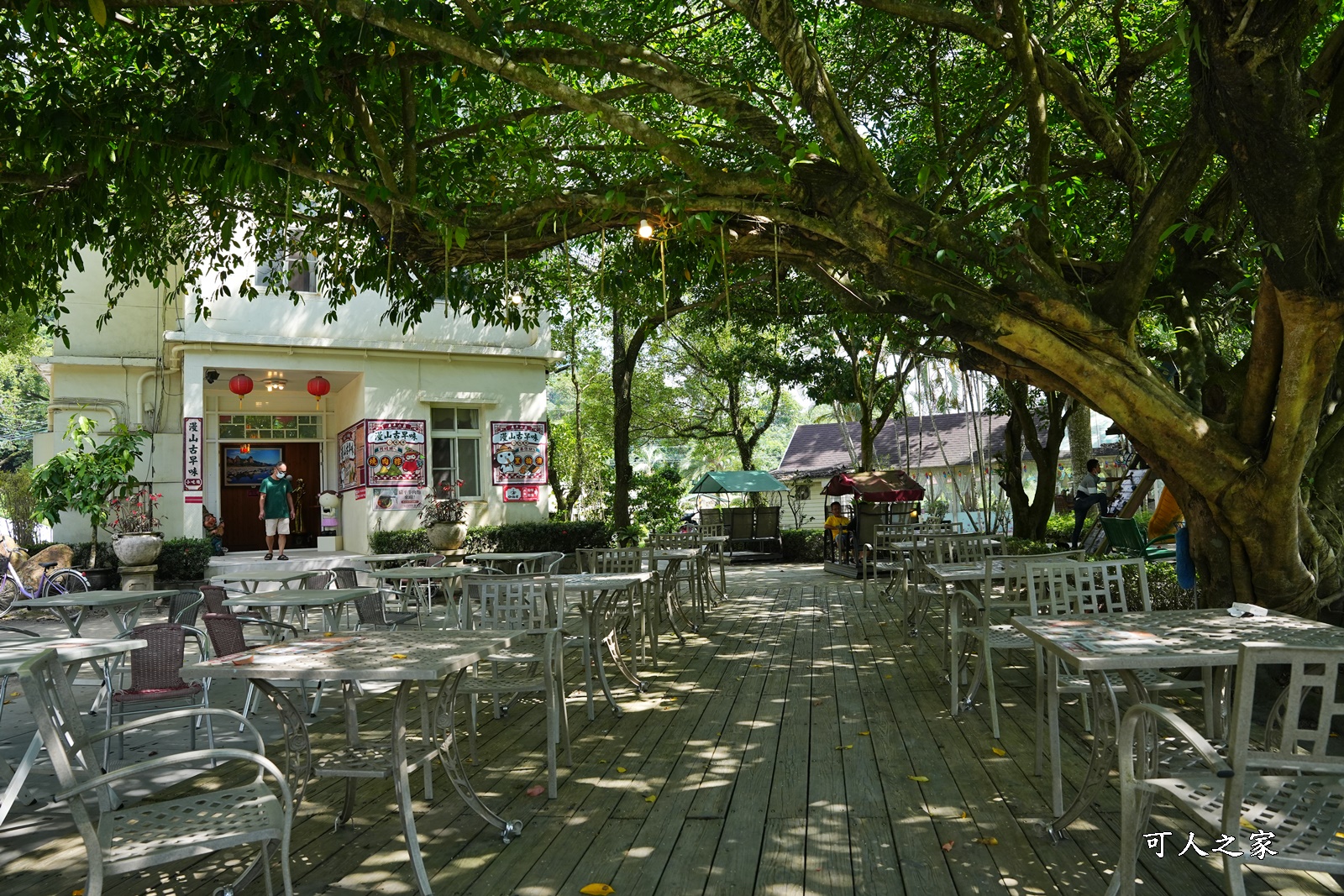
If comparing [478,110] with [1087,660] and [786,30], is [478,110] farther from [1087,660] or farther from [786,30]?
[1087,660]

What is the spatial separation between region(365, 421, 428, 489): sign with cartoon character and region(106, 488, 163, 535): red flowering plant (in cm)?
288

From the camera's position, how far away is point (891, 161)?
9.05 m

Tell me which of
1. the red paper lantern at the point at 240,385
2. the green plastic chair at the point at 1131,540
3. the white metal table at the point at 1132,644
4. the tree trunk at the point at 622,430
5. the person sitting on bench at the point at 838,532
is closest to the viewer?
the white metal table at the point at 1132,644

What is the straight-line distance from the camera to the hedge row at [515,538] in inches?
522

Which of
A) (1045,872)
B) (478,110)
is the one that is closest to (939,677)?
(1045,872)

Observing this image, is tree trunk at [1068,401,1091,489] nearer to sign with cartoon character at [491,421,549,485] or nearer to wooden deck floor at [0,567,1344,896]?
sign with cartoon character at [491,421,549,485]

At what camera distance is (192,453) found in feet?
41.8

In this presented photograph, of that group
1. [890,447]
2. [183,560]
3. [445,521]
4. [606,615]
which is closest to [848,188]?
[606,615]

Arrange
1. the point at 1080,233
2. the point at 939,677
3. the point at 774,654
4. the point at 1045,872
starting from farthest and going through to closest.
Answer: the point at 1080,233 < the point at 774,654 < the point at 939,677 < the point at 1045,872

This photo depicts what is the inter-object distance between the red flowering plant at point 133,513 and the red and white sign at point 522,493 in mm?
4786

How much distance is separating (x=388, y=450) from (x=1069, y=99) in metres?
10.5

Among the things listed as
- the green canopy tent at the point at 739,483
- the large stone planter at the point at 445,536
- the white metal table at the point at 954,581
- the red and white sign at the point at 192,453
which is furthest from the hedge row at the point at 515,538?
the white metal table at the point at 954,581

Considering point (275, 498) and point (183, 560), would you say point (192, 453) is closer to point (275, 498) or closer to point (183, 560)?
point (275, 498)

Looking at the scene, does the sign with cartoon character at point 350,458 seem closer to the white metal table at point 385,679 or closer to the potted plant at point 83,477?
the potted plant at point 83,477
